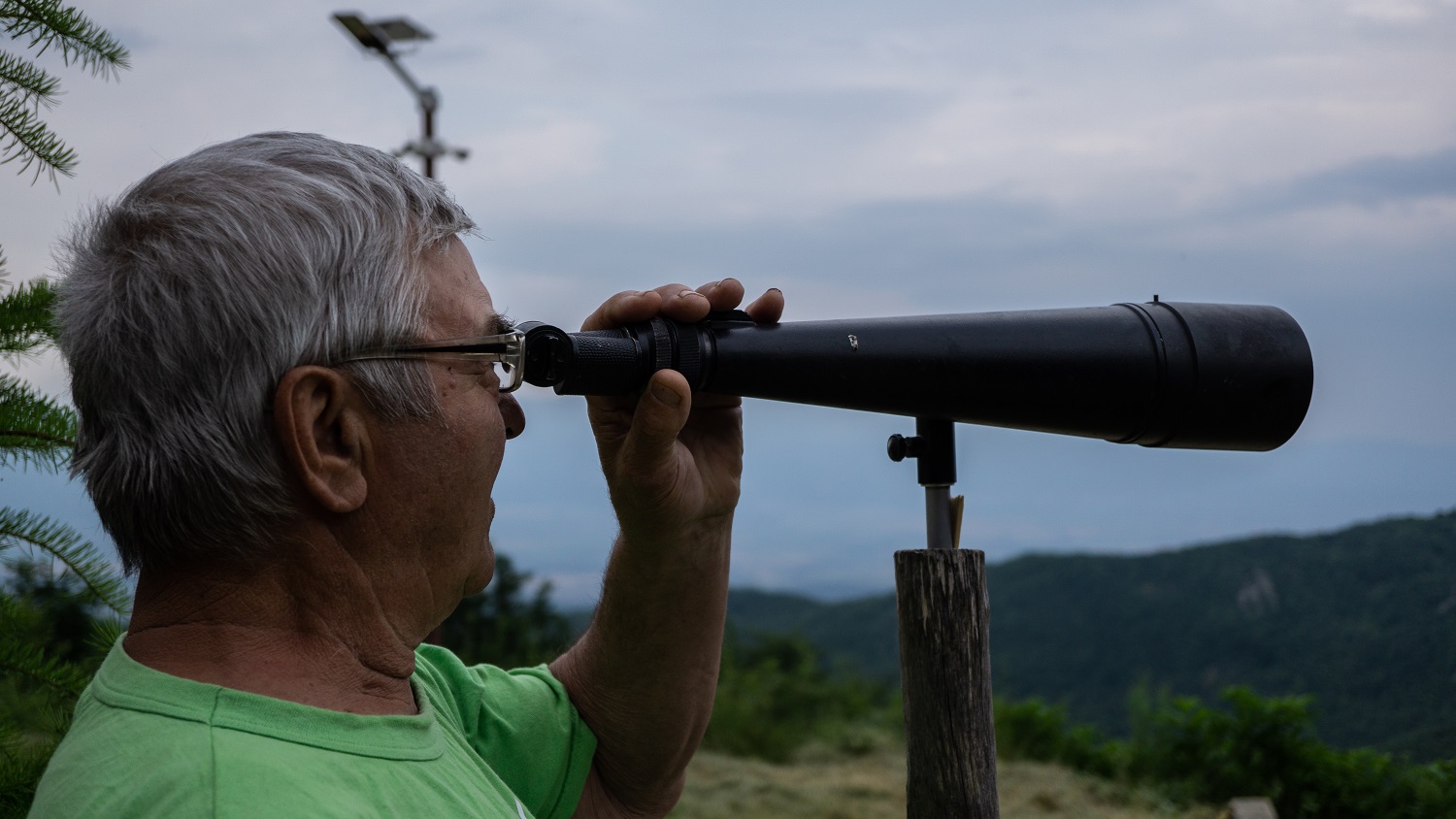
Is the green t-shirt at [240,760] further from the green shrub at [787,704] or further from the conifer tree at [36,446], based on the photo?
the green shrub at [787,704]

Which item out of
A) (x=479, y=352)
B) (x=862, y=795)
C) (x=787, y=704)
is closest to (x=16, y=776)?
(x=479, y=352)

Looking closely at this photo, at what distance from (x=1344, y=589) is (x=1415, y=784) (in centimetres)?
127

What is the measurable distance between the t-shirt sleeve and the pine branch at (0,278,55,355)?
2.93 feet

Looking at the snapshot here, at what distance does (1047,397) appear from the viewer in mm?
1639

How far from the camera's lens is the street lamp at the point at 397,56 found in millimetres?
6418

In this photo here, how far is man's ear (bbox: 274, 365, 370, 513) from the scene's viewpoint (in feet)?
4.07

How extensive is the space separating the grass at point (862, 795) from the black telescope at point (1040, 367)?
446 centimetres

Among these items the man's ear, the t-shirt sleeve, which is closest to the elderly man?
the man's ear

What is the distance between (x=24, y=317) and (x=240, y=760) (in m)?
1.27

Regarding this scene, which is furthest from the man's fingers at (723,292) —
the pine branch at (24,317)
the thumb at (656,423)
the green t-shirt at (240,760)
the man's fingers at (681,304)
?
the pine branch at (24,317)

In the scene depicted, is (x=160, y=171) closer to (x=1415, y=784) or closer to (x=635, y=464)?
(x=635, y=464)

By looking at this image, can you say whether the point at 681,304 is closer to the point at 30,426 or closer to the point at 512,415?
the point at 512,415

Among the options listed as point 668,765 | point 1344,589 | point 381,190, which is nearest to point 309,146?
point 381,190

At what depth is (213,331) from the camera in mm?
1218
